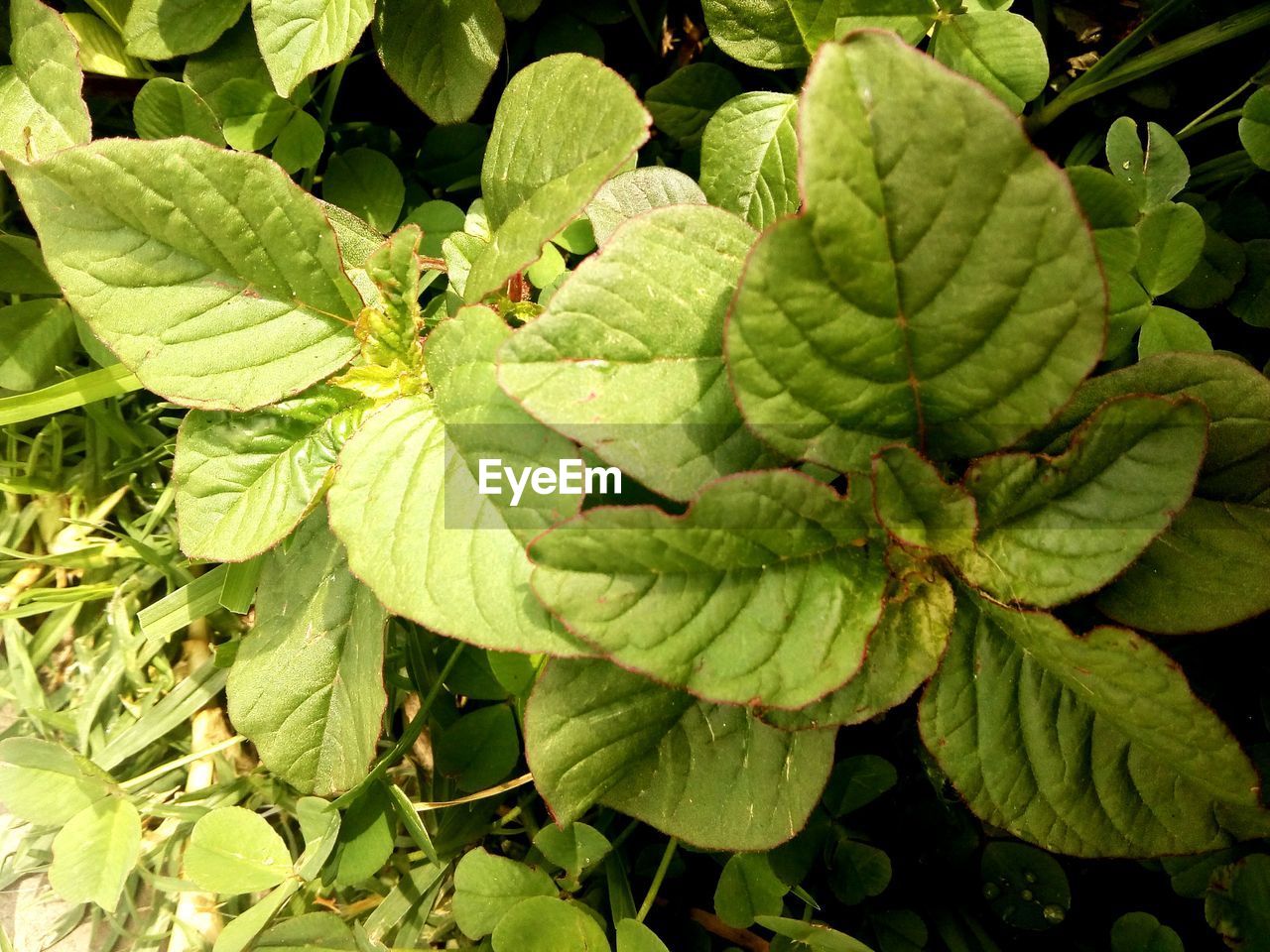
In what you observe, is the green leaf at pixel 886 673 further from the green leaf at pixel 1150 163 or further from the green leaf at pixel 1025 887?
the green leaf at pixel 1150 163

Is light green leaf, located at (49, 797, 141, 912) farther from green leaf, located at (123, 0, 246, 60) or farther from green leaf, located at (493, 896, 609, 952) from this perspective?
green leaf, located at (123, 0, 246, 60)

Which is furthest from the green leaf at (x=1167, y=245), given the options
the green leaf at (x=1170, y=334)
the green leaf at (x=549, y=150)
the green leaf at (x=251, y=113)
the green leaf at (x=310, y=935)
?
the green leaf at (x=310, y=935)

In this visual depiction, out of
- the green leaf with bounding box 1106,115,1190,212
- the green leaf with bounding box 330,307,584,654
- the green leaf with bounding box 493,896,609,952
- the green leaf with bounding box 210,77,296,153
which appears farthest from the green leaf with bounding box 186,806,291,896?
the green leaf with bounding box 1106,115,1190,212

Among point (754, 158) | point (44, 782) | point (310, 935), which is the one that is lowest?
point (310, 935)

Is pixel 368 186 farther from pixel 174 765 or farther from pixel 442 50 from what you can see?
pixel 174 765

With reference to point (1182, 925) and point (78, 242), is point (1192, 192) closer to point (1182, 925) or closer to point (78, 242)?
point (1182, 925)

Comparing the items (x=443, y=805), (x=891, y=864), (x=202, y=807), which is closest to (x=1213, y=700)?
(x=891, y=864)

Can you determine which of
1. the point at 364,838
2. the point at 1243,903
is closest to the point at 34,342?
the point at 364,838

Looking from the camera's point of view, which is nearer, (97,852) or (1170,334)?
(1170,334)
